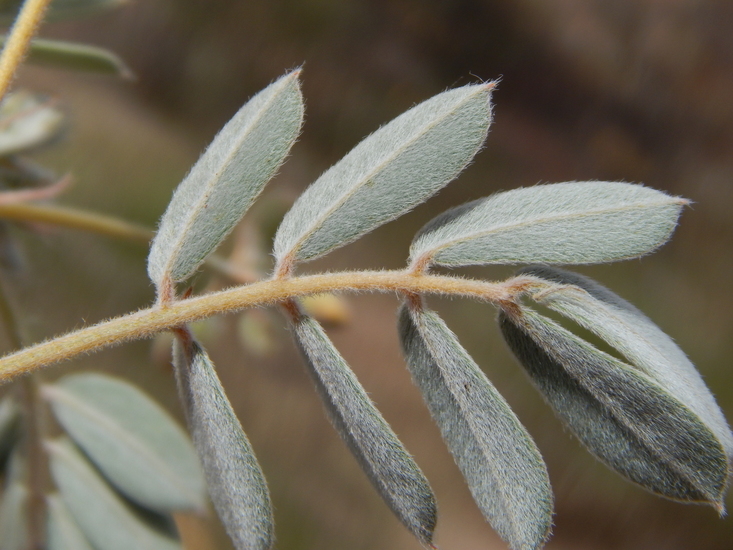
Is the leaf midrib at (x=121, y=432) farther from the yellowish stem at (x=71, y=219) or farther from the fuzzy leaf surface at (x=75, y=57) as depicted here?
the fuzzy leaf surface at (x=75, y=57)

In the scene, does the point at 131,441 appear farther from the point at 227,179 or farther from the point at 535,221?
the point at 535,221

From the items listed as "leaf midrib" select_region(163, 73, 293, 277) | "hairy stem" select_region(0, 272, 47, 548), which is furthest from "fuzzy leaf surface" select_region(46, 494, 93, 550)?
"leaf midrib" select_region(163, 73, 293, 277)

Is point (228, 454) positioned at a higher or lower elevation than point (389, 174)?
lower

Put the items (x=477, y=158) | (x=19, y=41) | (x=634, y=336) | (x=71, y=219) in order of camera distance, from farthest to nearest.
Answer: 1. (x=477, y=158)
2. (x=71, y=219)
3. (x=19, y=41)
4. (x=634, y=336)

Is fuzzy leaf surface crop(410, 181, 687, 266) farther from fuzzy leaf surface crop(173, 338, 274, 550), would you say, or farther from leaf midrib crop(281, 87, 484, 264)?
fuzzy leaf surface crop(173, 338, 274, 550)

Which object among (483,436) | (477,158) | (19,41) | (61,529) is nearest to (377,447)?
(483,436)

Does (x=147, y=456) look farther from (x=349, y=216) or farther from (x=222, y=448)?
(x=349, y=216)

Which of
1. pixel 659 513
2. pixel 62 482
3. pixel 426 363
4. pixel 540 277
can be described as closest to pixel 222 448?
pixel 426 363
